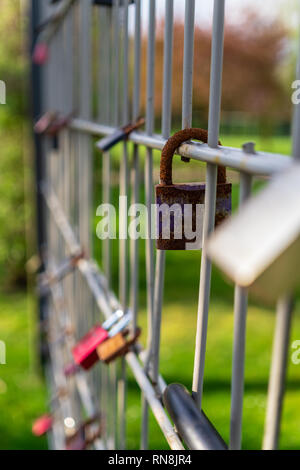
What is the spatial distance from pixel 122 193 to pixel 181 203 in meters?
0.85

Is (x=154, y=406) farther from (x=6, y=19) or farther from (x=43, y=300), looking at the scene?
(x=6, y=19)

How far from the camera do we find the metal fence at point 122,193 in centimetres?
80

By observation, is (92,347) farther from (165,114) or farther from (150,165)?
(165,114)

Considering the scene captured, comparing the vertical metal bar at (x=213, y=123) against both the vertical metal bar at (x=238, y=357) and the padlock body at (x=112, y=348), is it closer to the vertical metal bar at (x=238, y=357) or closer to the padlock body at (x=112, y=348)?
the vertical metal bar at (x=238, y=357)

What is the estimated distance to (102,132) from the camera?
188cm

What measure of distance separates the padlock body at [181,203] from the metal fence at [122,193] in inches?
1.0

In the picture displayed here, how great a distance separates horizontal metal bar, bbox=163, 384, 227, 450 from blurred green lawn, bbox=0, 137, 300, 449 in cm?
293

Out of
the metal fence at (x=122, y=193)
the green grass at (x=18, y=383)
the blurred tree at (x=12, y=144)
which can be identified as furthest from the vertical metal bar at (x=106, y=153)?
the blurred tree at (x=12, y=144)

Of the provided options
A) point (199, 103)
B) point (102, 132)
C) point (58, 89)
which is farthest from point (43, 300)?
point (199, 103)

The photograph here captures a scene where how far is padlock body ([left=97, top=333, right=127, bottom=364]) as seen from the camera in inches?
60.2

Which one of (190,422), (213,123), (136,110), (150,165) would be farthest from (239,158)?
(136,110)

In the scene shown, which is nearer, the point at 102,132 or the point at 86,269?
the point at 102,132
